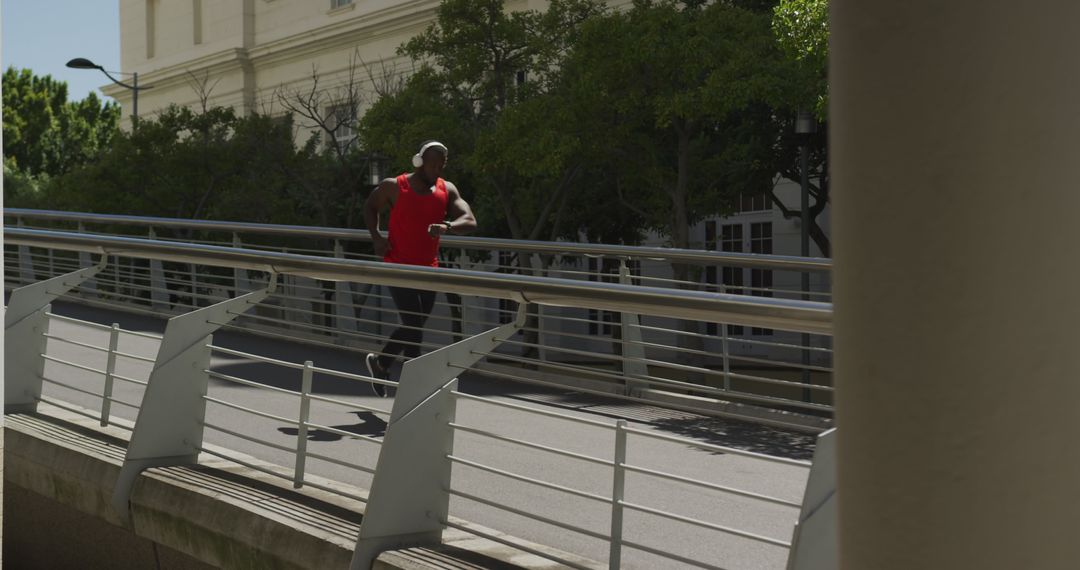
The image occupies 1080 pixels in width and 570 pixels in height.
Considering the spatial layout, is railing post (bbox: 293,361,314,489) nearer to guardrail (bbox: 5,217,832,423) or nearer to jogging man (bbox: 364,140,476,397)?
guardrail (bbox: 5,217,832,423)

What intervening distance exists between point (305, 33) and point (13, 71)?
2094 centimetres

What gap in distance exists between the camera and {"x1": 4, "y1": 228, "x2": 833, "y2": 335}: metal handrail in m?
3.61

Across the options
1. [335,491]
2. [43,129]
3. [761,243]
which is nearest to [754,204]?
[761,243]

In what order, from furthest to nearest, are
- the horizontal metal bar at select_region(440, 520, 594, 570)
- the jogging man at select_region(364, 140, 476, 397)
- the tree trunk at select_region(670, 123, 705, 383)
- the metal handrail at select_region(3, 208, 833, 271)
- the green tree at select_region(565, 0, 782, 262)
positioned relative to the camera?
1. the tree trunk at select_region(670, 123, 705, 383)
2. the green tree at select_region(565, 0, 782, 262)
3. the metal handrail at select_region(3, 208, 833, 271)
4. the jogging man at select_region(364, 140, 476, 397)
5. the horizontal metal bar at select_region(440, 520, 594, 570)

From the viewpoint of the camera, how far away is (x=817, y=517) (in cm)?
323

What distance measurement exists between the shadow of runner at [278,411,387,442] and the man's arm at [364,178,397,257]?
1.36 metres

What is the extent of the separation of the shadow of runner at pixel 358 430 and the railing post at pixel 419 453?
2192 mm

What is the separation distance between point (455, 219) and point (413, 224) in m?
0.31

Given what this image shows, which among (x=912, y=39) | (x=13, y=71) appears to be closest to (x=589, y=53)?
(x=912, y=39)

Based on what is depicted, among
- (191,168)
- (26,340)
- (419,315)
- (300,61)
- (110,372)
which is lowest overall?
(110,372)

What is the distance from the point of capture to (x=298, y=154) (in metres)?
31.3

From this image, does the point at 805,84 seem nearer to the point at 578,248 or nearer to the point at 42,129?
the point at 578,248

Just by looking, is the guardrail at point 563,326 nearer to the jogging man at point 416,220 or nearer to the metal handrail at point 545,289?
the metal handrail at point 545,289

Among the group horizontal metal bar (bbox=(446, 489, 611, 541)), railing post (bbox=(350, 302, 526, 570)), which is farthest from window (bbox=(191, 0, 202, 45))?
horizontal metal bar (bbox=(446, 489, 611, 541))
